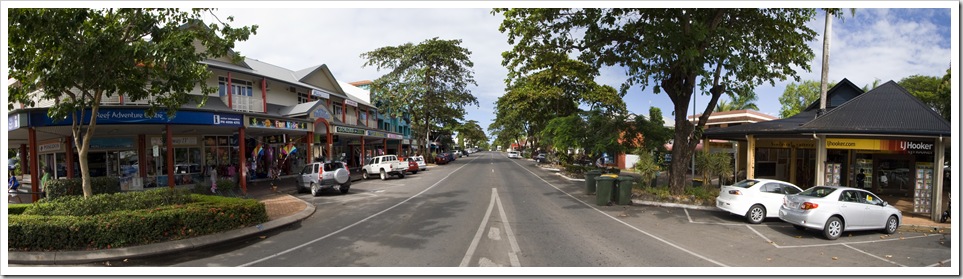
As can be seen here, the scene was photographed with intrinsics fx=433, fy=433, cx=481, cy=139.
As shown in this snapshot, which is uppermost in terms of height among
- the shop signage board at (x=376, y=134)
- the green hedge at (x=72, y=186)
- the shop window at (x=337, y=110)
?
the shop window at (x=337, y=110)

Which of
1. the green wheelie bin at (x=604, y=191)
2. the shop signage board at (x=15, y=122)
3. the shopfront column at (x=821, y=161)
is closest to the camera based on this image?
the shopfront column at (x=821, y=161)

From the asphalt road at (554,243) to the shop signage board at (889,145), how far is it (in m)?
3.62

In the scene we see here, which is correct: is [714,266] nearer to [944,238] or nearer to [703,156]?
[944,238]

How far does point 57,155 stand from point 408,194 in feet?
73.3

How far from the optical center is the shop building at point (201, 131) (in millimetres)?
16062

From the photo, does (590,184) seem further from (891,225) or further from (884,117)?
(884,117)

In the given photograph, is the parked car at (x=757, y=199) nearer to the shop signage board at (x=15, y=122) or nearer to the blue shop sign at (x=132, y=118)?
the blue shop sign at (x=132, y=118)

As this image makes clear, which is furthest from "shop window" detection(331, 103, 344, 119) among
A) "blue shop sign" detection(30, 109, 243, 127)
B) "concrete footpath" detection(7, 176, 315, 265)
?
"concrete footpath" detection(7, 176, 315, 265)

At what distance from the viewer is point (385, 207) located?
13.9m

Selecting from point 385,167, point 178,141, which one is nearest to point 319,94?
point 385,167

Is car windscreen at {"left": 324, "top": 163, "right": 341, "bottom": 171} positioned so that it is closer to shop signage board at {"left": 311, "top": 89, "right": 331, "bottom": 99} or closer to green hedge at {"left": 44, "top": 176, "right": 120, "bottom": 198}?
green hedge at {"left": 44, "top": 176, "right": 120, "bottom": 198}

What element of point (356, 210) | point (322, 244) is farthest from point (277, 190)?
point (322, 244)

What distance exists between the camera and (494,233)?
9453mm

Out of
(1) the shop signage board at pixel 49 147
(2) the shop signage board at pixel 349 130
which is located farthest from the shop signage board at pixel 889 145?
(1) the shop signage board at pixel 49 147
